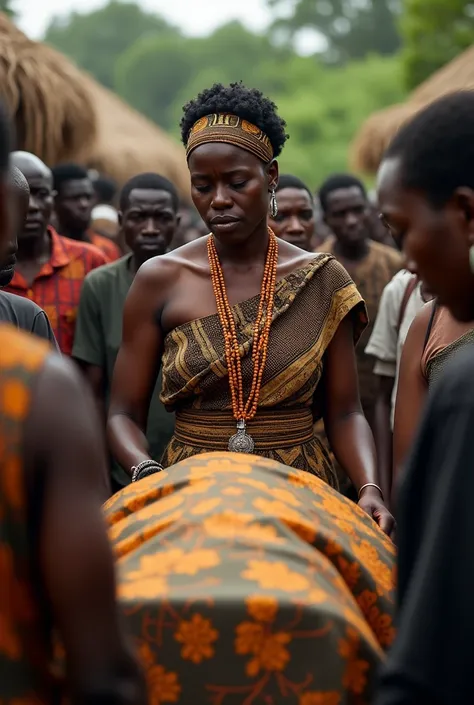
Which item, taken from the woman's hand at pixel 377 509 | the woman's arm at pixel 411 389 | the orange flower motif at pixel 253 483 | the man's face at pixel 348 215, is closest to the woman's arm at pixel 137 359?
the woman's hand at pixel 377 509

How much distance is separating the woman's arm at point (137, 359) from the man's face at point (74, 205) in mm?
4270

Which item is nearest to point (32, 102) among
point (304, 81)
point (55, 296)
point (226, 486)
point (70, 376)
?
point (55, 296)

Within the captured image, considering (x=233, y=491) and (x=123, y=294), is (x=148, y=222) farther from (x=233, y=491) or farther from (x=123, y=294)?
(x=233, y=491)

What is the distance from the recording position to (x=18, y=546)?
1680 millimetres

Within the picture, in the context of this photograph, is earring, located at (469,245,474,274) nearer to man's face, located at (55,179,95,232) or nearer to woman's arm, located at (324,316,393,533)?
woman's arm, located at (324,316,393,533)

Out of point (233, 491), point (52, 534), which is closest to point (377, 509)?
point (233, 491)

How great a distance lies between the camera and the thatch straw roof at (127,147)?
18141 millimetres

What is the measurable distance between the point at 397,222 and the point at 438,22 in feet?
85.7

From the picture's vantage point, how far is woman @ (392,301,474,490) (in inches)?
128

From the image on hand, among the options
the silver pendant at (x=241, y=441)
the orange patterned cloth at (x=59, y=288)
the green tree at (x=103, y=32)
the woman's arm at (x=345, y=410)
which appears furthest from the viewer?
the green tree at (x=103, y=32)

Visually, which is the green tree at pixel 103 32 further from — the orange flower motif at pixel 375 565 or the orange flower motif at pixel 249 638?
the orange flower motif at pixel 249 638

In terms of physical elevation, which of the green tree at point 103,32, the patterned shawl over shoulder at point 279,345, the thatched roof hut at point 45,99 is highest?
the green tree at point 103,32

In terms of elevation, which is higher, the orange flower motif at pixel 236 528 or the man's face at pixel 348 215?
the man's face at pixel 348 215

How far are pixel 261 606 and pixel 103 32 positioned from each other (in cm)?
9689
